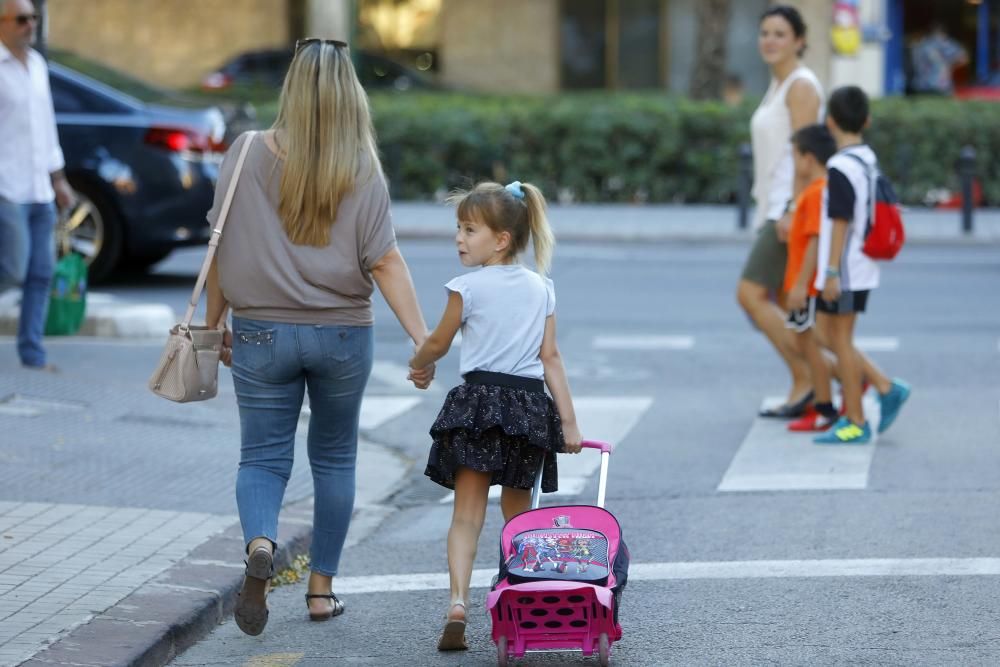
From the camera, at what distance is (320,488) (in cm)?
555

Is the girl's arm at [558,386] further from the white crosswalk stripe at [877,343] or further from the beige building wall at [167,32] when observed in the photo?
the beige building wall at [167,32]

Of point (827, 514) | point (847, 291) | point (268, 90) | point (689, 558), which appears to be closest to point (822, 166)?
point (847, 291)

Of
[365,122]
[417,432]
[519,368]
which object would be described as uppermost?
[365,122]

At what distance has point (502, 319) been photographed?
5180 mm

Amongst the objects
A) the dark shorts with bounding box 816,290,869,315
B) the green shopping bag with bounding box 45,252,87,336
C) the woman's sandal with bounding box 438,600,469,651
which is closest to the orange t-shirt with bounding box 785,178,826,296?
the dark shorts with bounding box 816,290,869,315

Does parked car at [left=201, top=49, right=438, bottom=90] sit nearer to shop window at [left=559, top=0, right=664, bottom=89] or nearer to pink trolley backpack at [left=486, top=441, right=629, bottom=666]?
shop window at [left=559, top=0, right=664, bottom=89]

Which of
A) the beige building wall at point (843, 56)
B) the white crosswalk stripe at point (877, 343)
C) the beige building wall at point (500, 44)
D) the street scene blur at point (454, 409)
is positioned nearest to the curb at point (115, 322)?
the street scene blur at point (454, 409)

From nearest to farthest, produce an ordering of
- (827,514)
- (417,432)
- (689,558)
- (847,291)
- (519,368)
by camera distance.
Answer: (519,368) → (689,558) → (827,514) → (847,291) → (417,432)

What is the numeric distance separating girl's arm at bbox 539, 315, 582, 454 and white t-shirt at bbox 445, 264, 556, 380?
3 centimetres

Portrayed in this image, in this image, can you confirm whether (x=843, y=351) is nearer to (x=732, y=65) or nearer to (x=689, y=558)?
(x=689, y=558)

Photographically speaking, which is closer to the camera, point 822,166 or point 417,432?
point 822,166

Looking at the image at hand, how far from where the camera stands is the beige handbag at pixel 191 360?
17.4 feet

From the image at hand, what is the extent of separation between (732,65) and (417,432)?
26.3 m

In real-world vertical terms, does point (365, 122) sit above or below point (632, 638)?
above
